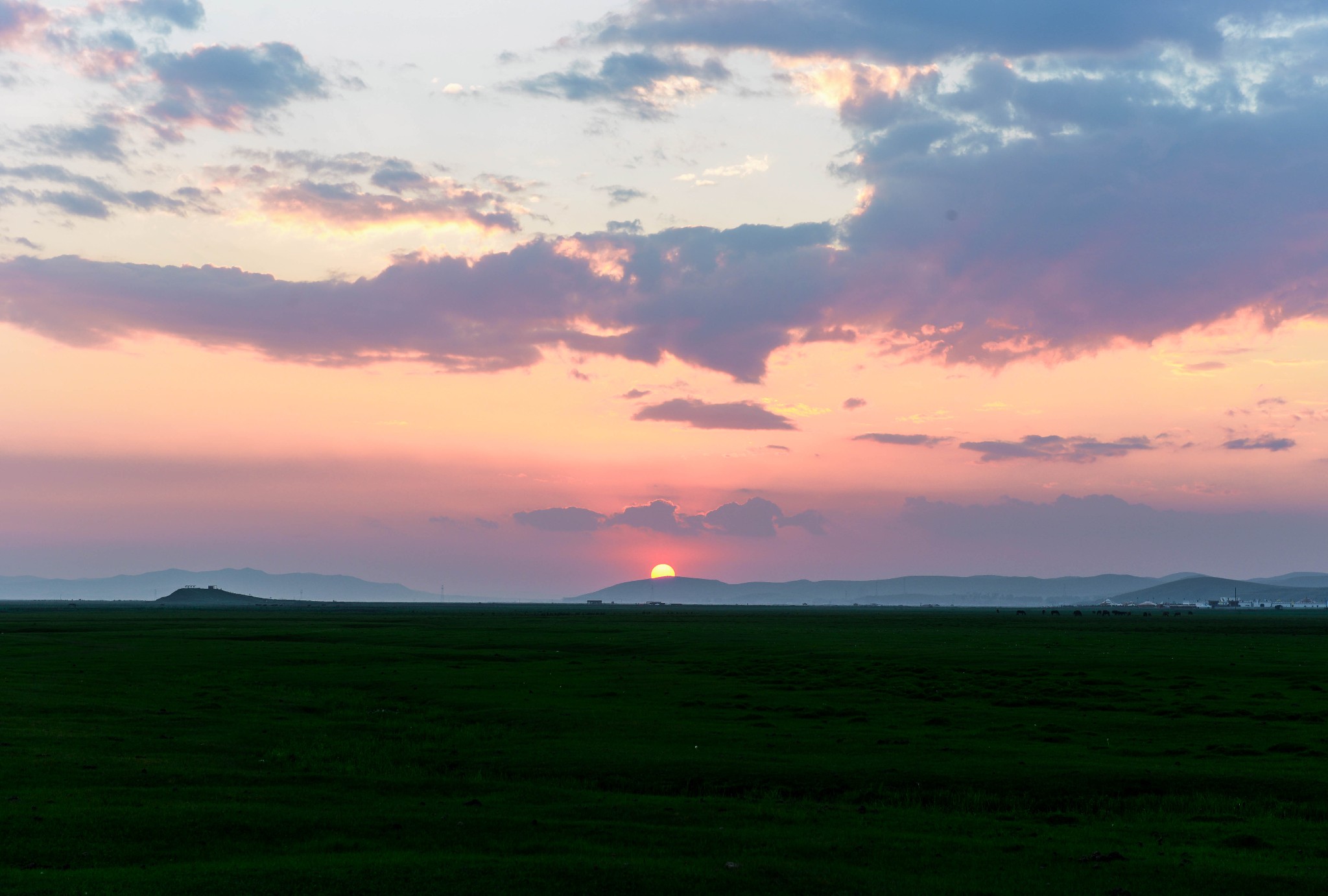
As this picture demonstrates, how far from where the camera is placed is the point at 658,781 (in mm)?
31625

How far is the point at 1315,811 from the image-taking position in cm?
2794

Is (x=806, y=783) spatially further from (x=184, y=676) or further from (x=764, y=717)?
(x=184, y=676)

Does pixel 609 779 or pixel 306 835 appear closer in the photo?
pixel 306 835

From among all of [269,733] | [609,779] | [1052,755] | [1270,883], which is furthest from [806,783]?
[269,733]

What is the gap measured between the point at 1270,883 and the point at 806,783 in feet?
45.5

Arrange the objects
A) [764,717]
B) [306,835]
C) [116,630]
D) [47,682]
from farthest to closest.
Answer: [116,630] < [47,682] < [764,717] < [306,835]

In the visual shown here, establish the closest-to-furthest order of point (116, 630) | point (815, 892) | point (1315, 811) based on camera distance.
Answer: point (815, 892)
point (1315, 811)
point (116, 630)

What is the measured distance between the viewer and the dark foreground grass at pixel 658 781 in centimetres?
2075

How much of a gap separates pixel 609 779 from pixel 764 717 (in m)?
16.1

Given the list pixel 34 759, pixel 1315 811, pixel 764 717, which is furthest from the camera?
pixel 764 717

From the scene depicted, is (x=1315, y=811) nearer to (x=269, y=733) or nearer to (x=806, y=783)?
(x=806, y=783)

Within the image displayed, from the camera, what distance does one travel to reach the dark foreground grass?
2075 cm

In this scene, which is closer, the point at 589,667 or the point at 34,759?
the point at 34,759

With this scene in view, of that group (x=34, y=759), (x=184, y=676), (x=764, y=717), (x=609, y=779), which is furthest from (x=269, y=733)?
(x=184, y=676)
